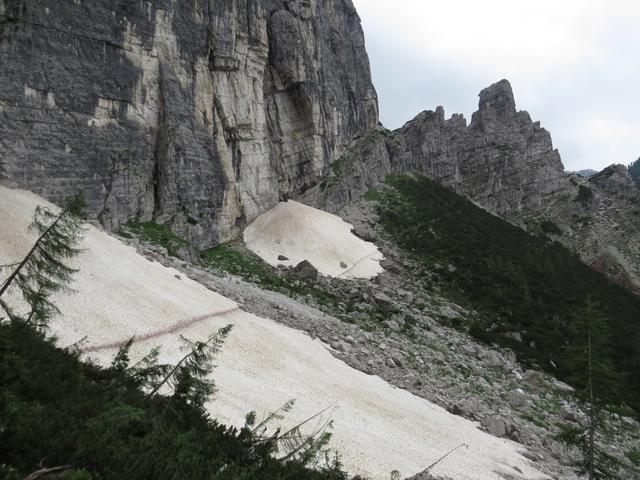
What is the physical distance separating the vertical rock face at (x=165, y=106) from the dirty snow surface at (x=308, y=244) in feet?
6.62

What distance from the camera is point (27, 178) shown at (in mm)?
22281

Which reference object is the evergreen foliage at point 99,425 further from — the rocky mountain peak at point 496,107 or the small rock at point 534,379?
the rocky mountain peak at point 496,107

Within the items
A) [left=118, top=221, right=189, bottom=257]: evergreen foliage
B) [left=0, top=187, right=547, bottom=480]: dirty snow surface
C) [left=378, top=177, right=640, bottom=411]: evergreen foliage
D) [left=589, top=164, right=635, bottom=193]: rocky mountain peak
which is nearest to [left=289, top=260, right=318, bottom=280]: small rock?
[left=118, top=221, right=189, bottom=257]: evergreen foliage

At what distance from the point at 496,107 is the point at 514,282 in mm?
81241

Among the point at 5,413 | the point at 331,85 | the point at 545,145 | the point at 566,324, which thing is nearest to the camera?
the point at 5,413

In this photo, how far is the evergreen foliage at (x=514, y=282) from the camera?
27.7m

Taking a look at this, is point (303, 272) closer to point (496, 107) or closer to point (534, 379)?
point (534, 379)

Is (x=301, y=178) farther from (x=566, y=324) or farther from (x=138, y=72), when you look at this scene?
(x=566, y=324)

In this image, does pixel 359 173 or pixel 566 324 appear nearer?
pixel 566 324

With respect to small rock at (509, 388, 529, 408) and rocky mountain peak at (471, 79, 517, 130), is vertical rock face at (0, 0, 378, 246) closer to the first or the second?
Result: small rock at (509, 388, 529, 408)

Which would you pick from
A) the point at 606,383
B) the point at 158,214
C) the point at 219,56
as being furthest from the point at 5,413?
the point at 219,56

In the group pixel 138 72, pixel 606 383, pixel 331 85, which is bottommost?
pixel 606 383

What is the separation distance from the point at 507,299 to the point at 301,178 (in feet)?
87.7

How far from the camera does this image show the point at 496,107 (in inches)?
4232
